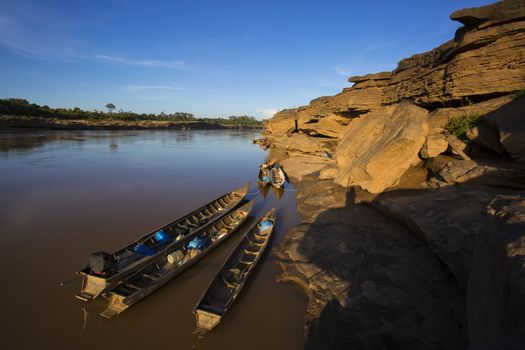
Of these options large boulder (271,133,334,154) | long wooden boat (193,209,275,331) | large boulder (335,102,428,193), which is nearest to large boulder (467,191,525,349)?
long wooden boat (193,209,275,331)

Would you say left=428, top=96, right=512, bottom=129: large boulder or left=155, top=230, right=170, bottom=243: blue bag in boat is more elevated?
left=428, top=96, right=512, bottom=129: large boulder

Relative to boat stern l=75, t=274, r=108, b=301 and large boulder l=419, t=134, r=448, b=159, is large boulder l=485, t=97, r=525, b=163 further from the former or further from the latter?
boat stern l=75, t=274, r=108, b=301

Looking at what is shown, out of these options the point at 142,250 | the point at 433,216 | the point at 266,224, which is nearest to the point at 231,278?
the point at 142,250

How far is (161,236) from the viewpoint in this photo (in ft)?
37.7

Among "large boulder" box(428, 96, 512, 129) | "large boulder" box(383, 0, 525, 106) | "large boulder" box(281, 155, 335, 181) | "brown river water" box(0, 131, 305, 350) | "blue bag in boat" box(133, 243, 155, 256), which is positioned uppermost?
"large boulder" box(383, 0, 525, 106)

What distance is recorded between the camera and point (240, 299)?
8742 millimetres

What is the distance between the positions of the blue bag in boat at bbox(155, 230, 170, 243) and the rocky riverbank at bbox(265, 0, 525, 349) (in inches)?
195

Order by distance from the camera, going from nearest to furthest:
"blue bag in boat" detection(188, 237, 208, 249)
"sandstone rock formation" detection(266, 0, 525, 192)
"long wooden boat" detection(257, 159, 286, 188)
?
"blue bag in boat" detection(188, 237, 208, 249), "sandstone rock formation" detection(266, 0, 525, 192), "long wooden boat" detection(257, 159, 286, 188)

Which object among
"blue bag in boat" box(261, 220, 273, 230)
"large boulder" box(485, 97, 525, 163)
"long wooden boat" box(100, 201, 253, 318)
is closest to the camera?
"long wooden boat" box(100, 201, 253, 318)

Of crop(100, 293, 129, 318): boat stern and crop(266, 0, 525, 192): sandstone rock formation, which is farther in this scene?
crop(266, 0, 525, 192): sandstone rock formation

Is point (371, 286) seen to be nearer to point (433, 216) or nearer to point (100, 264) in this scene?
point (433, 216)

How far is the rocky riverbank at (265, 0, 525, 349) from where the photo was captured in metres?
4.64

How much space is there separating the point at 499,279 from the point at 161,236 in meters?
10.9

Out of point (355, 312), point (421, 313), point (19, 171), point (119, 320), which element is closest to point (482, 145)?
point (421, 313)
